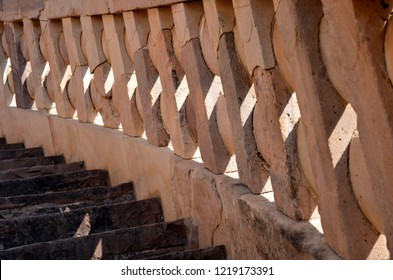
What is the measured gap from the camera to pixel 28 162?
6.44m

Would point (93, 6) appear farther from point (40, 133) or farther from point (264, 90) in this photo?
point (264, 90)

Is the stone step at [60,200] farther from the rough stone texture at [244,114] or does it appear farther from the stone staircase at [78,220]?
the rough stone texture at [244,114]

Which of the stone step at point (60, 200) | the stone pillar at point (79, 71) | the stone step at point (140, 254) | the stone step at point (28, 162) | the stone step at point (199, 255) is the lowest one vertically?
the stone step at point (199, 255)

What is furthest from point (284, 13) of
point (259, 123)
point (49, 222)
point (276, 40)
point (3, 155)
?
point (3, 155)

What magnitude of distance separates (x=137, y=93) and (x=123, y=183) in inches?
19.6

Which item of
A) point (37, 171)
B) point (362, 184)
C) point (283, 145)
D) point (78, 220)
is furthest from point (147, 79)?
point (362, 184)

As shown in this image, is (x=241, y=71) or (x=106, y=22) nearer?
(x=241, y=71)

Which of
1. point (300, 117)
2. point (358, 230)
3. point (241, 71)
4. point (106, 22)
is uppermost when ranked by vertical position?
point (106, 22)

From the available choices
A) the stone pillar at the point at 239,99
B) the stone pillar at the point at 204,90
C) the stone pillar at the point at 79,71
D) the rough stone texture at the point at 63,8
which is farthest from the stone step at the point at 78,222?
the rough stone texture at the point at 63,8

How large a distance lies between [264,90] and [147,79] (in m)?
1.47

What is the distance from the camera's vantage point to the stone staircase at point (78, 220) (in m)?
4.11

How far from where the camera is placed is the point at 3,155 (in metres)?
6.75

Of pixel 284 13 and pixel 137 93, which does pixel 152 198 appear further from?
pixel 284 13

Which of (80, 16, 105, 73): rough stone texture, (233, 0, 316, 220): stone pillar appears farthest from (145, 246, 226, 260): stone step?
(80, 16, 105, 73): rough stone texture
